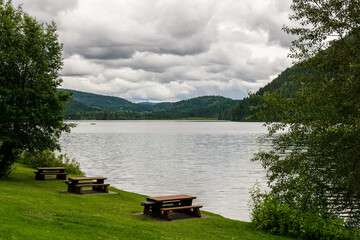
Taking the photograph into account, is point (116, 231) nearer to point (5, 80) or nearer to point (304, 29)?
point (304, 29)

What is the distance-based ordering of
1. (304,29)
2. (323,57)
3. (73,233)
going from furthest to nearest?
(304,29) → (323,57) → (73,233)

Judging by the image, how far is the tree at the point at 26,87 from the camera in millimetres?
26812

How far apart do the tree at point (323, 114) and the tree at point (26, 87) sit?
54.3 ft

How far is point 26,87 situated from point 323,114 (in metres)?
21.9

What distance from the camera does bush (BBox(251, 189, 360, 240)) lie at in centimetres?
1789

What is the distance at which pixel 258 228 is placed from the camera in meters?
19.4

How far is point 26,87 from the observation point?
28.0 m

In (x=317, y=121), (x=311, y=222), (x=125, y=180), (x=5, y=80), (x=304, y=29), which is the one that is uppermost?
(x=304, y=29)

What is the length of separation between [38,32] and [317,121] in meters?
22.3

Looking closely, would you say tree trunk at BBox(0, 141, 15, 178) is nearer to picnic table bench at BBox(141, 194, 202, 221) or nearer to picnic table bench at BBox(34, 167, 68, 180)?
picnic table bench at BBox(34, 167, 68, 180)

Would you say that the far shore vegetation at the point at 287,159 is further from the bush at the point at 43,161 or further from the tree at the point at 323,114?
the bush at the point at 43,161

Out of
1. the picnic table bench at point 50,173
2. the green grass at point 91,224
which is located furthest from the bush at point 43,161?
the green grass at point 91,224

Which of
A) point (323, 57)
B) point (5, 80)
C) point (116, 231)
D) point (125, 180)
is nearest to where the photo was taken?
point (116, 231)

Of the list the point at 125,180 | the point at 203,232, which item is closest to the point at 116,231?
the point at 203,232
